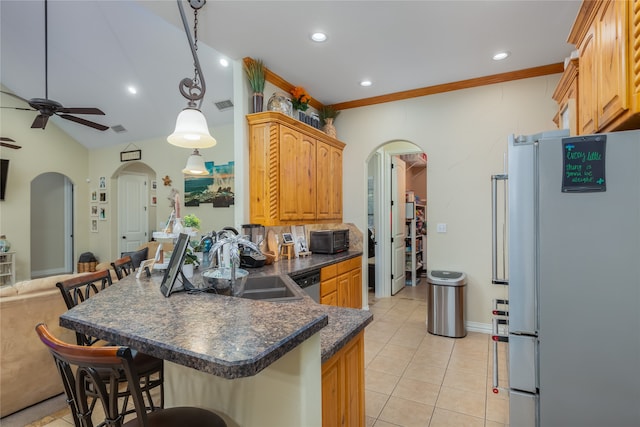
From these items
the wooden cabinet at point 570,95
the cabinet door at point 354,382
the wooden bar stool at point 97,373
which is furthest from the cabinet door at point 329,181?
the wooden bar stool at point 97,373

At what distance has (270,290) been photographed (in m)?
2.25

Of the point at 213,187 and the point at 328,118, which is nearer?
the point at 328,118

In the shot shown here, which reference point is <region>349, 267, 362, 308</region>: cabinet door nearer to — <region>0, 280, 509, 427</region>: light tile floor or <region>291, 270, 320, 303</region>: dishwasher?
<region>0, 280, 509, 427</region>: light tile floor

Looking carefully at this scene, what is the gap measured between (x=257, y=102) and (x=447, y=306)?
3041mm

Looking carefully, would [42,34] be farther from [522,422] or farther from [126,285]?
[522,422]

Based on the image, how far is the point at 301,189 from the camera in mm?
3762

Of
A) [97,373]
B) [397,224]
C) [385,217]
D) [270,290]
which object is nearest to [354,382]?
[270,290]

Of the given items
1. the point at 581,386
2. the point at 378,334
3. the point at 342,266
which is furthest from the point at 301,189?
the point at 581,386

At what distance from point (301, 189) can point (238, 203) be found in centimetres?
76

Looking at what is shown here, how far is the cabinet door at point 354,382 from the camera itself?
144 centimetres

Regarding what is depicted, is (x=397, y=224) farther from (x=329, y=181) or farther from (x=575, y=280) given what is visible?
(x=575, y=280)

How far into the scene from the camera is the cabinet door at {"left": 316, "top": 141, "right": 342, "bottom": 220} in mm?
4133

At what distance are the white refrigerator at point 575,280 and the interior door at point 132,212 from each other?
8067 millimetres

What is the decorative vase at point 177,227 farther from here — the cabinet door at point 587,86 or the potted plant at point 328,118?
the cabinet door at point 587,86
